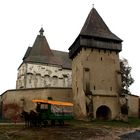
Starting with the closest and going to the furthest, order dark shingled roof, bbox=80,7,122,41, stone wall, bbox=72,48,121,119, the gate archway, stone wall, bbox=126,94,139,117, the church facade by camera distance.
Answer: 1. stone wall, bbox=72,48,121,119
2. the gate archway
3. dark shingled roof, bbox=80,7,122,41
4. stone wall, bbox=126,94,139,117
5. the church facade

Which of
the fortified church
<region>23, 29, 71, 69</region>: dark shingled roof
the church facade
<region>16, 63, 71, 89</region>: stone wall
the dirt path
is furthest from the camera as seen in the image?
<region>23, 29, 71, 69</region>: dark shingled roof

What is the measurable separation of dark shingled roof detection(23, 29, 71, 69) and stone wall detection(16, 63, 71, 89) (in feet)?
3.15

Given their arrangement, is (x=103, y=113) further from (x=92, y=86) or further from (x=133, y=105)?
(x=133, y=105)

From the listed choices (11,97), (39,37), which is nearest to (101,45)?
(11,97)

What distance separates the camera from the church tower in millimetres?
31422

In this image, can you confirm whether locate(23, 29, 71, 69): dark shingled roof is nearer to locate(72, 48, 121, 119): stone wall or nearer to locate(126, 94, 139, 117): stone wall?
locate(72, 48, 121, 119): stone wall

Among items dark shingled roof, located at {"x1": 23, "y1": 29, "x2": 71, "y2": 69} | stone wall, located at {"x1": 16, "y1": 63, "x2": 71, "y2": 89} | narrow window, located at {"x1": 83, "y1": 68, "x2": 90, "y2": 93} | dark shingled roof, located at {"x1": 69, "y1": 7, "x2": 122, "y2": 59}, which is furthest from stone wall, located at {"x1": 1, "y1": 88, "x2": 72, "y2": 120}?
dark shingled roof, located at {"x1": 23, "y1": 29, "x2": 71, "y2": 69}

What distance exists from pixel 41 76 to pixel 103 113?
19396mm

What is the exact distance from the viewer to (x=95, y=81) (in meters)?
32.3

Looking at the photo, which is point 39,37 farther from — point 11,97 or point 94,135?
point 94,135

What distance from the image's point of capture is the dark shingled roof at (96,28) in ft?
112

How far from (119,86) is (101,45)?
18.5 feet

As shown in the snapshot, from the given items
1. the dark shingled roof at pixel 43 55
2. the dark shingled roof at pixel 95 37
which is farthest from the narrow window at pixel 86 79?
the dark shingled roof at pixel 43 55

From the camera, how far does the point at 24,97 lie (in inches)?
1380
